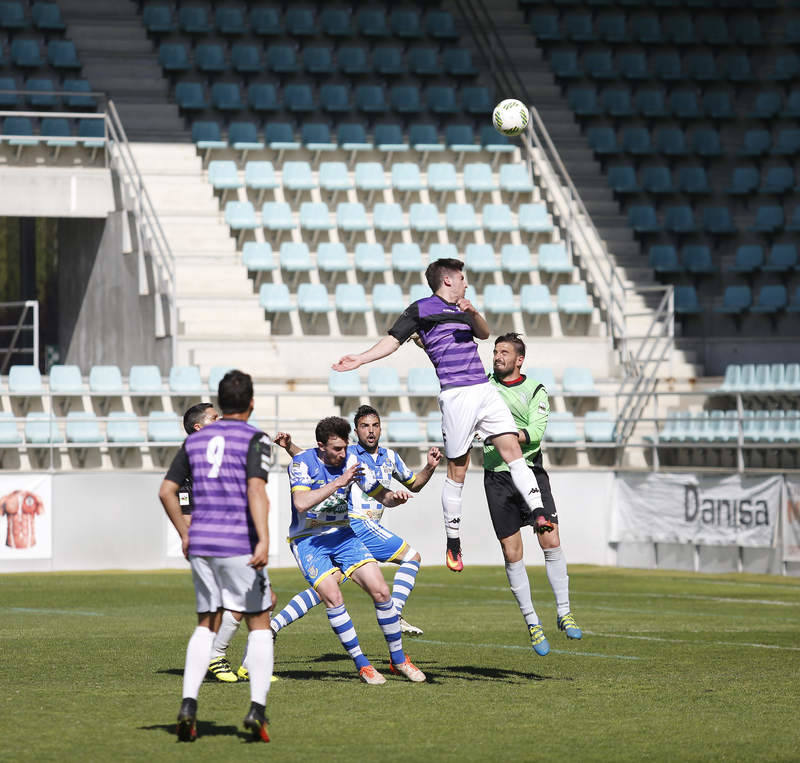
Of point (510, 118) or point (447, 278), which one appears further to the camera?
point (510, 118)

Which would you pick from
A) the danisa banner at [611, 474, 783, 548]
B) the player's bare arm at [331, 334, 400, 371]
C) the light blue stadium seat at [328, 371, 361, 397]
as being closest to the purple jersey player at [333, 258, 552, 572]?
the player's bare arm at [331, 334, 400, 371]

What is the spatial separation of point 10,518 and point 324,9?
15.1m

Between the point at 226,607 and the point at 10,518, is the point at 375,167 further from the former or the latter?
the point at 226,607

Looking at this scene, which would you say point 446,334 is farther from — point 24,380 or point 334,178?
point 334,178

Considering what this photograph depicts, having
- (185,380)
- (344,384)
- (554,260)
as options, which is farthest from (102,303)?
(554,260)

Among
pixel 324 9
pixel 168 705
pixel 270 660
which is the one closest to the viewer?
pixel 270 660

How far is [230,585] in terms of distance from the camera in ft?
25.7

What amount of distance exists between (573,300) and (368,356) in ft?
59.9

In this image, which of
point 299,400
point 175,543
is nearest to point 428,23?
point 299,400

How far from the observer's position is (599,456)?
81.1 feet

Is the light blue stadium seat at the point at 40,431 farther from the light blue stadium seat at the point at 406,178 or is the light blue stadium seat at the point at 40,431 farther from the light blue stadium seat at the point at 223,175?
the light blue stadium seat at the point at 406,178

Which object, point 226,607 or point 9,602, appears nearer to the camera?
point 226,607

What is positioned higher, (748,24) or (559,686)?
(748,24)

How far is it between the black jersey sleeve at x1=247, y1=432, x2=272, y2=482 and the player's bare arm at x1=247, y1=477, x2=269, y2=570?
0.03 meters
